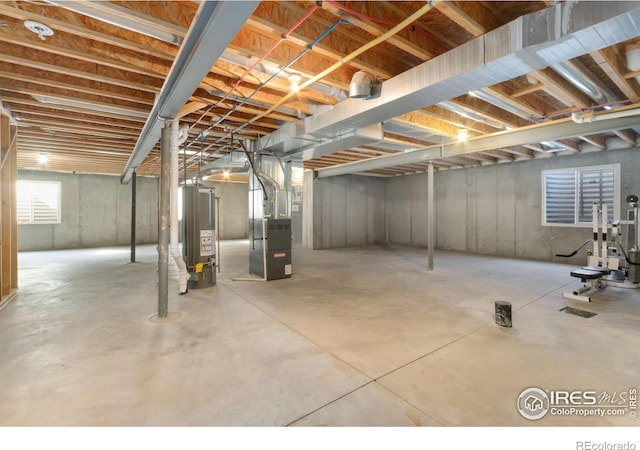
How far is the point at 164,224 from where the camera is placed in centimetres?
308

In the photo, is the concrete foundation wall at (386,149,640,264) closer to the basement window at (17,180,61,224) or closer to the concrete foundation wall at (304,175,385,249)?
the concrete foundation wall at (304,175,385,249)

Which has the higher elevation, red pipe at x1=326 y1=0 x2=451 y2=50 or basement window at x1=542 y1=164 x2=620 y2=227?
red pipe at x1=326 y1=0 x2=451 y2=50

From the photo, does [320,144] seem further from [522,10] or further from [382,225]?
[382,225]

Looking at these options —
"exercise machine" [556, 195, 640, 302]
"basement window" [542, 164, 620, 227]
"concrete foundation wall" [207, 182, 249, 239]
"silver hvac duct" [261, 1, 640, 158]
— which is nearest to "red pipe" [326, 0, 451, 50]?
"silver hvac duct" [261, 1, 640, 158]

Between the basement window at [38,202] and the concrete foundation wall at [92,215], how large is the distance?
0.44ft

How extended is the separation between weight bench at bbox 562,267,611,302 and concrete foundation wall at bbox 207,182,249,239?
33.2 ft

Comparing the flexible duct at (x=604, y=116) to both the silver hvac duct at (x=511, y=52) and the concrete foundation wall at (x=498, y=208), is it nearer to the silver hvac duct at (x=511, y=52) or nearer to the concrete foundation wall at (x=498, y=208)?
the silver hvac duct at (x=511, y=52)

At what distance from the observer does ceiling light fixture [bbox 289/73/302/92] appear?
104 inches

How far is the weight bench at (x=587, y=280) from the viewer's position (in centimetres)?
367

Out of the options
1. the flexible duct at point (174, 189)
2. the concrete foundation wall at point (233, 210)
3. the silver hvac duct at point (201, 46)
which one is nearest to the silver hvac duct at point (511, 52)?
the silver hvac duct at point (201, 46)

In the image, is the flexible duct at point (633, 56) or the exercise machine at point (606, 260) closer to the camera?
the flexible duct at point (633, 56)

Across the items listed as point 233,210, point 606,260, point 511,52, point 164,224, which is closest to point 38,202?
point 233,210

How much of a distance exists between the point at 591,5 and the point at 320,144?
119 inches

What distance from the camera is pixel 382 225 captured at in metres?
10.3
